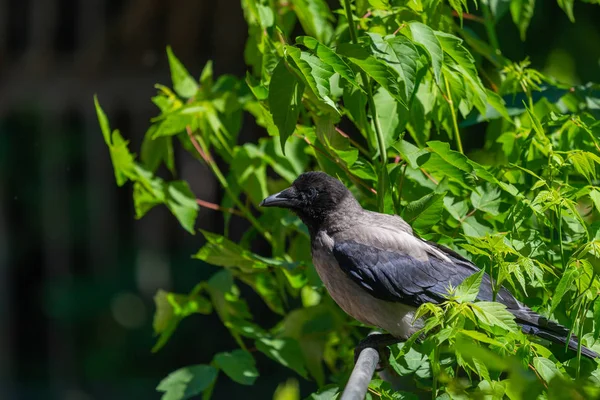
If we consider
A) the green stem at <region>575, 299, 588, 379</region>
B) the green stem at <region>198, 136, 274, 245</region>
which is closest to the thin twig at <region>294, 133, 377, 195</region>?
the green stem at <region>198, 136, 274, 245</region>

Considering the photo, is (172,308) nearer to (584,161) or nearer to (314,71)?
(314,71)

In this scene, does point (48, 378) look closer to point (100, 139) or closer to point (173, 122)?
point (100, 139)

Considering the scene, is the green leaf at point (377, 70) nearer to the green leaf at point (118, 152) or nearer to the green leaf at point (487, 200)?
the green leaf at point (487, 200)

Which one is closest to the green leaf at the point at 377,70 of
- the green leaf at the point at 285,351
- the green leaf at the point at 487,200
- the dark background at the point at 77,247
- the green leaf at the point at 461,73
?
the green leaf at the point at 461,73

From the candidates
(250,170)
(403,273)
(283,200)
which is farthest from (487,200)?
(250,170)

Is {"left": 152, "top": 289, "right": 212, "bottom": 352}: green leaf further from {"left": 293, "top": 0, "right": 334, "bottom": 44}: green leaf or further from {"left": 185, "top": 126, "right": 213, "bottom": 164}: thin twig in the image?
{"left": 293, "top": 0, "right": 334, "bottom": 44}: green leaf

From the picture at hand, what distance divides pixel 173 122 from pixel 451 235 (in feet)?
2.90

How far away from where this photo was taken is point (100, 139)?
644cm

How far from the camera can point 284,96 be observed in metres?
2.03

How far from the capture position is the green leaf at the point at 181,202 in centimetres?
271

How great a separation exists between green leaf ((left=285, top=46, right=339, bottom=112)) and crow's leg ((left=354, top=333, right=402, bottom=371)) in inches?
29.2

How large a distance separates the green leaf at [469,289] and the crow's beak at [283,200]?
1.07m

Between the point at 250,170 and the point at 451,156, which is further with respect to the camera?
the point at 250,170

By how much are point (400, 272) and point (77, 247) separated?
4.35 m
